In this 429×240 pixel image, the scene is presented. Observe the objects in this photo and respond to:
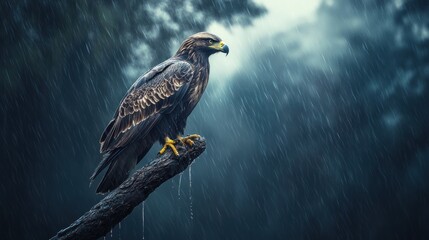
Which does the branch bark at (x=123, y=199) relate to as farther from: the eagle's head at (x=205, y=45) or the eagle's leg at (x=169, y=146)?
the eagle's head at (x=205, y=45)

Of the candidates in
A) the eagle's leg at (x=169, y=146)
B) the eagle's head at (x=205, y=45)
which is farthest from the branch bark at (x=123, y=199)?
the eagle's head at (x=205, y=45)

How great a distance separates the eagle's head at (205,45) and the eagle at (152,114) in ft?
0.32

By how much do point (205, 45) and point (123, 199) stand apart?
1933 mm

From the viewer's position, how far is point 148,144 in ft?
14.3

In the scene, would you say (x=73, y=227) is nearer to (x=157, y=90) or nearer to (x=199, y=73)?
(x=157, y=90)

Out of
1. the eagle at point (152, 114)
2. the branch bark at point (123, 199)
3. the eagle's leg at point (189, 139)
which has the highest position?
the eagle at point (152, 114)

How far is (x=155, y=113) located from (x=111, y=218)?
116 cm

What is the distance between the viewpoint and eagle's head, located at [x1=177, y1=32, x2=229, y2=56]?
4.59m

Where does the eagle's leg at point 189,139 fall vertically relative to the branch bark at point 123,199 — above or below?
above

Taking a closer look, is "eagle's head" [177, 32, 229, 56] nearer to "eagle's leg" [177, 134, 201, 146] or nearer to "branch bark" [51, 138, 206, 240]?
"eagle's leg" [177, 134, 201, 146]

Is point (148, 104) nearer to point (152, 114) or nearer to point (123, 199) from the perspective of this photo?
point (152, 114)

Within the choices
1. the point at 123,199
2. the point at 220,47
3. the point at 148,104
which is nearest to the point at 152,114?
the point at 148,104

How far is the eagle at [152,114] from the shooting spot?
163 inches

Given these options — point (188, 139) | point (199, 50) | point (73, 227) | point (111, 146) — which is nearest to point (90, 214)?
point (73, 227)
